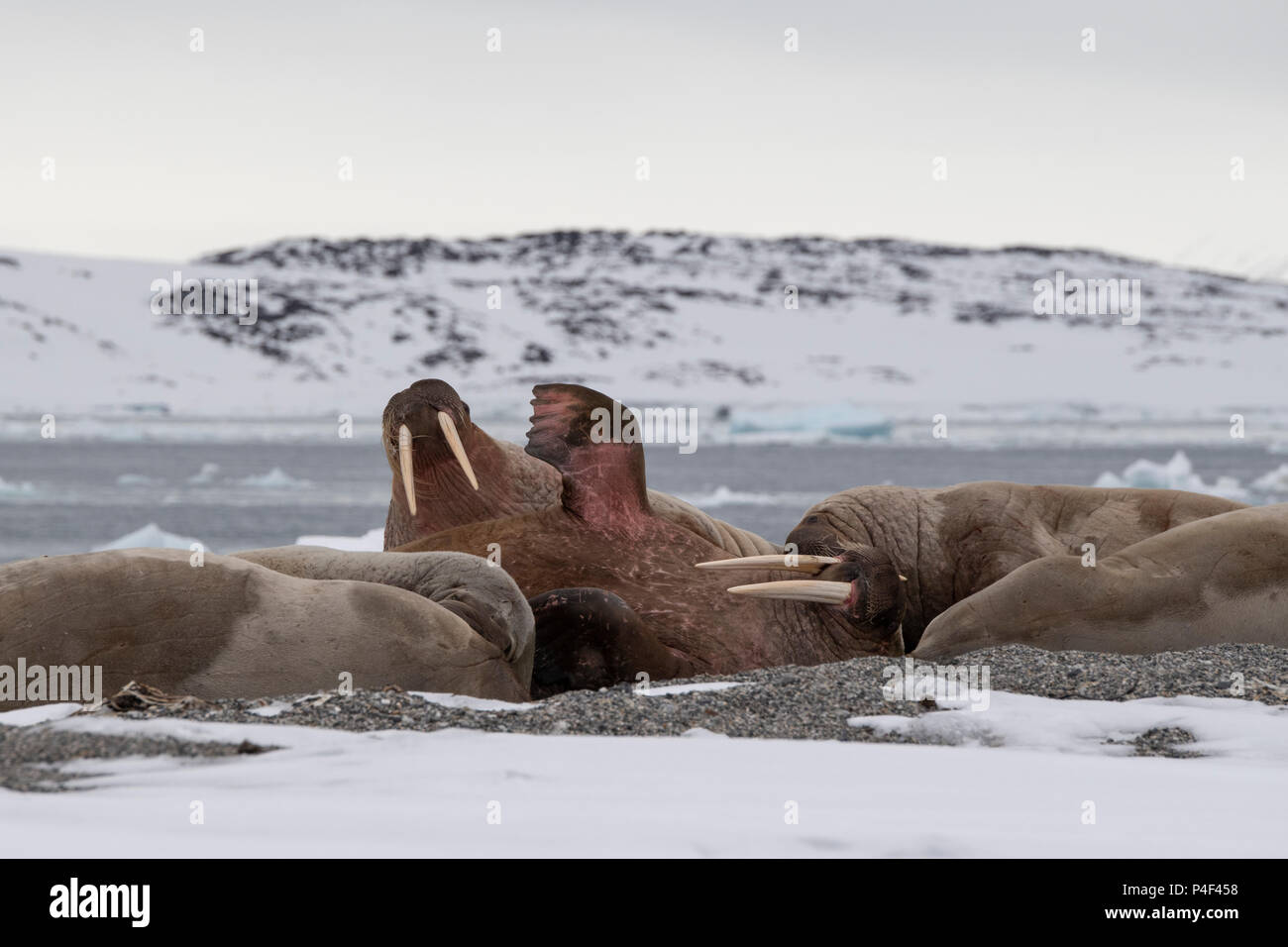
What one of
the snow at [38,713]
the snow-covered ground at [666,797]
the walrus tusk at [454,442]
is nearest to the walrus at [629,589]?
the walrus tusk at [454,442]

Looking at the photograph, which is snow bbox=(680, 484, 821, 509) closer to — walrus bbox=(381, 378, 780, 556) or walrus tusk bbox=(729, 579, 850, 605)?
walrus bbox=(381, 378, 780, 556)

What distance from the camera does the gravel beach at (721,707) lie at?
3572 millimetres

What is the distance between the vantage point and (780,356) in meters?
93.1

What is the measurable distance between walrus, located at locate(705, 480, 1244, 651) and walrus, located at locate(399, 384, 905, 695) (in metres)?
1.25

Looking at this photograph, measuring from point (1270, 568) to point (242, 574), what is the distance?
13.1 ft

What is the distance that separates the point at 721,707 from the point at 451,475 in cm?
275

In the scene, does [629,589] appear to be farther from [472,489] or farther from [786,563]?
[472,489]

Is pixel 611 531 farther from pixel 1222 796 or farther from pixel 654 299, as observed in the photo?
pixel 654 299

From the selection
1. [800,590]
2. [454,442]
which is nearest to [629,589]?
[800,590]

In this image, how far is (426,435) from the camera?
6.55 metres

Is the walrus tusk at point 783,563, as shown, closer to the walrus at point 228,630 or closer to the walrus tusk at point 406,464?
the walrus at point 228,630

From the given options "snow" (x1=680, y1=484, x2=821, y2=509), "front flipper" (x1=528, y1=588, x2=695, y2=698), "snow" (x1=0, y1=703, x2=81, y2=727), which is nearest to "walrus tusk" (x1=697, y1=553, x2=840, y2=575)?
"front flipper" (x1=528, y1=588, x2=695, y2=698)

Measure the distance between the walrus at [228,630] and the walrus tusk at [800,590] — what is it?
1070 mm
